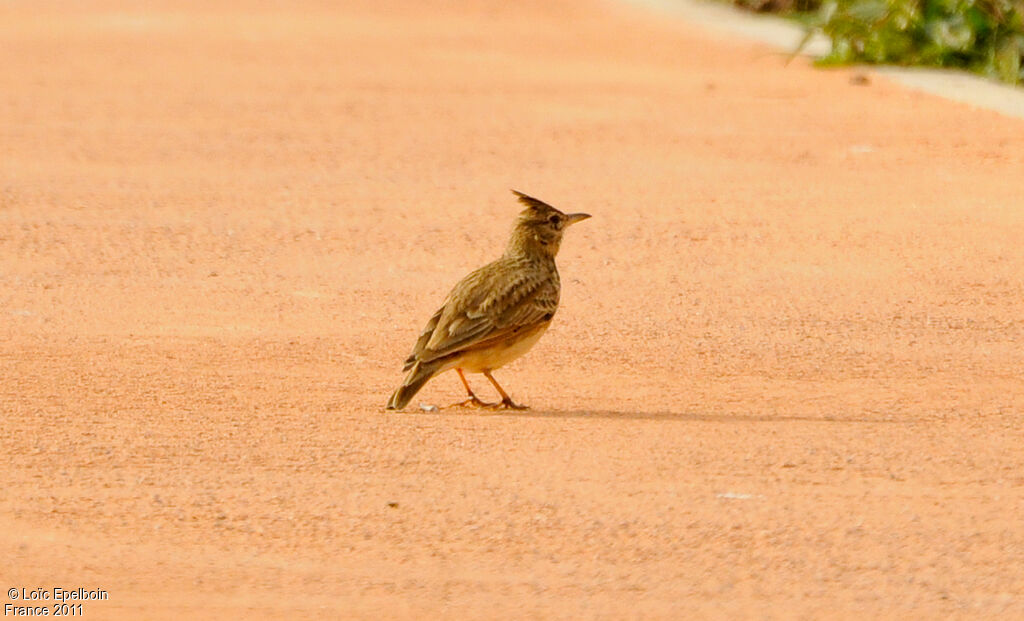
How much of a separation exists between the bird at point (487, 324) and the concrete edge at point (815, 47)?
8396 millimetres

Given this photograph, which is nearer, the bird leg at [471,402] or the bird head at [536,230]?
the bird leg at [471,402]

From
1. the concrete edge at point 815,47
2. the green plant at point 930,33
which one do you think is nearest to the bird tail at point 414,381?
the concrete edge at point 815,47

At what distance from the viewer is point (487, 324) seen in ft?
23.8

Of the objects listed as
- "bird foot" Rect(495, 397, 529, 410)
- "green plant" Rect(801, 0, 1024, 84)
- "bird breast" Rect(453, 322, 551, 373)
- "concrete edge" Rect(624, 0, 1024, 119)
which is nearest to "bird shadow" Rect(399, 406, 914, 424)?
"bird foot" Rect(495, 397, 529, 410)

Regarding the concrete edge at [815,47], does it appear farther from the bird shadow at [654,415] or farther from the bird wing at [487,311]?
the bird wing at [487,311]

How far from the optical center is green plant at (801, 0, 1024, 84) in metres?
17.0

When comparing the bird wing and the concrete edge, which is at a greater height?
the bird wing

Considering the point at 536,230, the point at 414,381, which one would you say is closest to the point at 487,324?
the point at 414,381

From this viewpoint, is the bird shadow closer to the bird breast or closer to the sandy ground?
the sandy ground

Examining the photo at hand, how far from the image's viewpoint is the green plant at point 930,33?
17.0m

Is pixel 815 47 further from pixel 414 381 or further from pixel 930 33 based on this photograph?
pixel 414 381

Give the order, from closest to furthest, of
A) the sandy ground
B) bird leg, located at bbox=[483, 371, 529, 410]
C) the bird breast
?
the sandy ground < the bird breast < bird leg, located at bbox=[483, 371, 529, 410]

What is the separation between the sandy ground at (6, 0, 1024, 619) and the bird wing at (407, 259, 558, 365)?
315 mm

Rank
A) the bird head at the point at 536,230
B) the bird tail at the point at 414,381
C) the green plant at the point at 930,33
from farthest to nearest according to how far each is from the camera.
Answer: the green plant at the point at 930,33 → the bird head at the point at 536,230 → the bird tail at the point at 414,381
